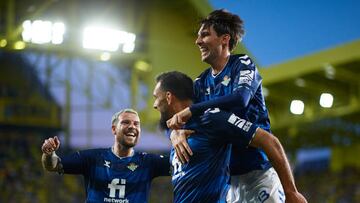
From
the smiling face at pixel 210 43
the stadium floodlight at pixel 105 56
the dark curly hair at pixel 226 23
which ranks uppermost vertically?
the stadium floodlight at pixel 105 56

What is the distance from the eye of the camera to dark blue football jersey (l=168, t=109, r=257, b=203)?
438 centimetres

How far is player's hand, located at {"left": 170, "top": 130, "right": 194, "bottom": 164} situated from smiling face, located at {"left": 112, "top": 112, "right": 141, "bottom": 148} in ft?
6.68

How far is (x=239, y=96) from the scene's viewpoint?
4.48 meters

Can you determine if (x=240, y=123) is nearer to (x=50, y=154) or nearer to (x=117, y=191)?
(x=50, y=154)

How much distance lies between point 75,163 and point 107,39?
17.4 m

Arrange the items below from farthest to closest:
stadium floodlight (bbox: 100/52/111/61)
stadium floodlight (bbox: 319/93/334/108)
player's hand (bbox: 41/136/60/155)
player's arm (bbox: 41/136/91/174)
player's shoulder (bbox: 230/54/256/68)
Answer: stadium floodlight (bbox: 100/52/111/61) → stadium floodlight (bbox: 319/93/334/108) → player's arm (bbox: 41/136/91/174) → player's hand (bbox: 41/136/60/155) → player's shoulder (bbox: 230/54/256/68)

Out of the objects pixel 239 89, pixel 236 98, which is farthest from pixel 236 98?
pixel 239 89

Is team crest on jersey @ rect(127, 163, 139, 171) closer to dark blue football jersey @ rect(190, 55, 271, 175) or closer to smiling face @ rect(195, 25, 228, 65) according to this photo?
dark blue football jersey @ rect(190, 55, 271, 175)

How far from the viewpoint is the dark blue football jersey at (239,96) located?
176 inches

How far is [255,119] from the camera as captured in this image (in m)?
4.89

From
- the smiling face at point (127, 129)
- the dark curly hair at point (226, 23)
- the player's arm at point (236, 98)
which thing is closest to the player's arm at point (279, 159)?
the player's arm at point (236, 98)

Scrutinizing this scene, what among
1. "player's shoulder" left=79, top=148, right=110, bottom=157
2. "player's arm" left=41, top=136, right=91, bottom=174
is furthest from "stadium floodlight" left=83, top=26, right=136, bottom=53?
"player's arm" left=41, top=136, right=91, bottom=174

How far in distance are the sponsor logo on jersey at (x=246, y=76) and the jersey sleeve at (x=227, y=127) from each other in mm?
304

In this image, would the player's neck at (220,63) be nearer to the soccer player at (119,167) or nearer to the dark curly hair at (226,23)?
the dark curly hair at (226,23)
